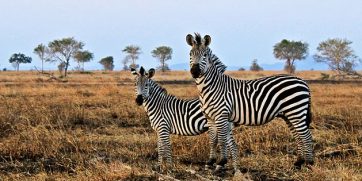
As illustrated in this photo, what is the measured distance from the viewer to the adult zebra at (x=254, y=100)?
671cm

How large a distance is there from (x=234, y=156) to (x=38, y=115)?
21.6 feet

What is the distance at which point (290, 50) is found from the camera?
7512cm

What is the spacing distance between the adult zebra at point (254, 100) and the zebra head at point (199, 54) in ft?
0.14

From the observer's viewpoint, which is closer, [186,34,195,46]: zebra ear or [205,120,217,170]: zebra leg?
[186,34,195,46]: zebra ear

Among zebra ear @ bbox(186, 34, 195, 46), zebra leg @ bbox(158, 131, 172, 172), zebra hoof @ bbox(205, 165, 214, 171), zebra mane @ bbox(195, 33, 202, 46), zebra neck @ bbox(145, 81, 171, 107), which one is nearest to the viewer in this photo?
zebra mane @ bbox(195, 33, 202, 46)

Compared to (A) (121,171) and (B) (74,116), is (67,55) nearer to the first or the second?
(B) (74,116)

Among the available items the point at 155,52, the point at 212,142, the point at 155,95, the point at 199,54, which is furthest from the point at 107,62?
the point at 199,54

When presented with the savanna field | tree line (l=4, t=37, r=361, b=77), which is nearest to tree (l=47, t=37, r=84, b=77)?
tree line (l=4, t=37, r=361, b=77)

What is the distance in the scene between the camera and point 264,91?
6.96m

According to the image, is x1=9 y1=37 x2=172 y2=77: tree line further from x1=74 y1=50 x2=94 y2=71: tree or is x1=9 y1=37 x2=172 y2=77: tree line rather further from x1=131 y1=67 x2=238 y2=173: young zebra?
x1=131 y1=67 x2=238 y2=173: young zebra

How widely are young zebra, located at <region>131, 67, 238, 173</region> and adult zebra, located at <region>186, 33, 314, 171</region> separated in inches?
13.2

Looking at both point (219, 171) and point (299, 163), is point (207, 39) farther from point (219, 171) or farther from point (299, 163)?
point (299, 163)

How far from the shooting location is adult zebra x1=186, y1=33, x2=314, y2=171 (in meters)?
6.71

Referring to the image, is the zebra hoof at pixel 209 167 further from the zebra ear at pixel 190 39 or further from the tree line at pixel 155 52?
the tree line at pixel 155 52
